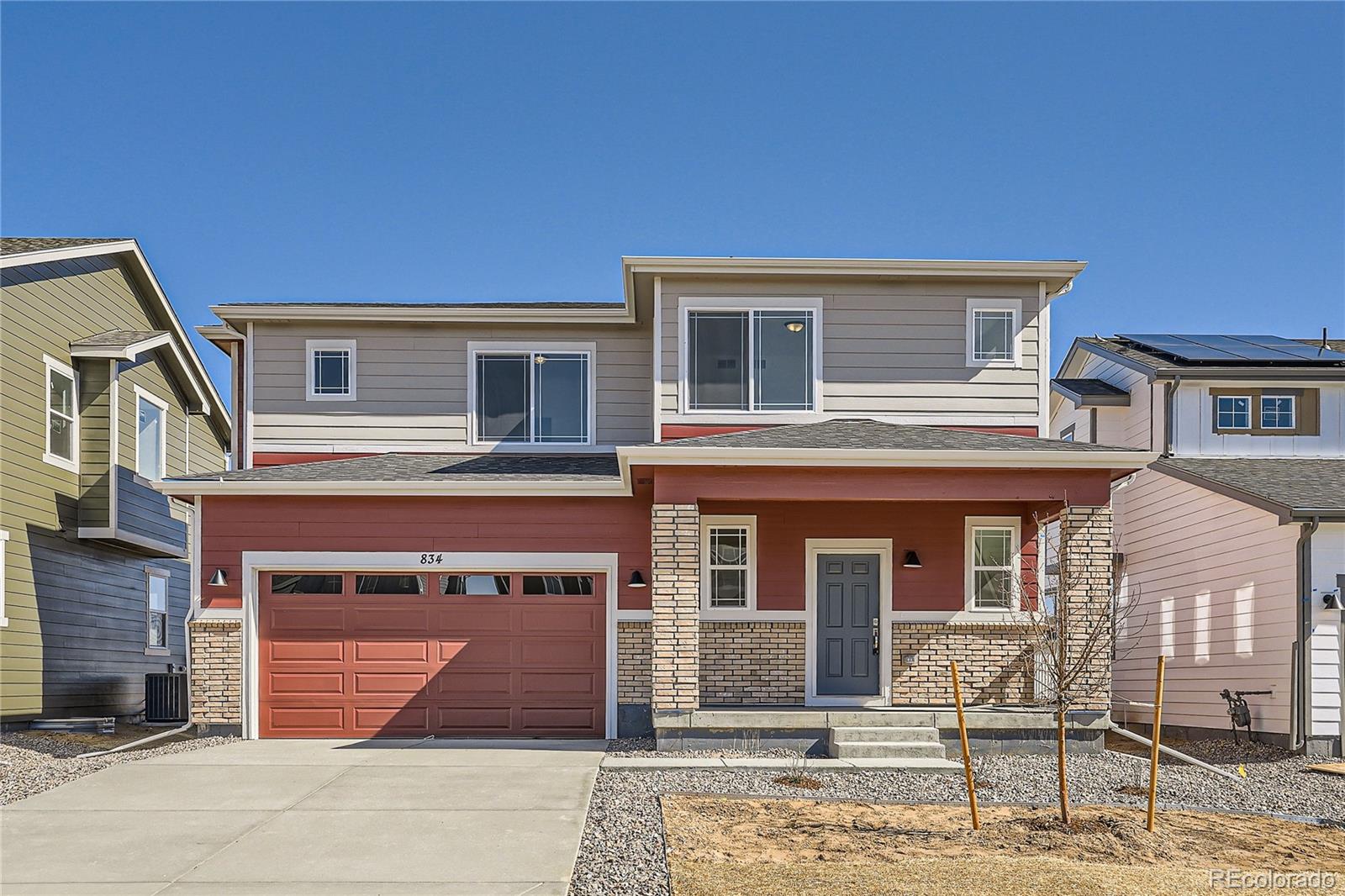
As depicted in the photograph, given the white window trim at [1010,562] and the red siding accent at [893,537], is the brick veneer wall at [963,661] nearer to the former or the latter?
the white window trim at [1010,562]

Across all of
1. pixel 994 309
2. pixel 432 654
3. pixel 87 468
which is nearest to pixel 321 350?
pixel 87 468

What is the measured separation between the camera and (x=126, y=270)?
58.3ft

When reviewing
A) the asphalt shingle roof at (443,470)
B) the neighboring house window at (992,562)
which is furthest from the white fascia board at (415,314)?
the neighboring house window at (992,562)

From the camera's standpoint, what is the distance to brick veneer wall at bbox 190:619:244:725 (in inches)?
539

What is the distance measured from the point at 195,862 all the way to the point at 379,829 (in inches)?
51.8

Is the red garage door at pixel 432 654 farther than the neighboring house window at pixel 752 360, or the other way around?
the neighboring house window at pixel 752 360

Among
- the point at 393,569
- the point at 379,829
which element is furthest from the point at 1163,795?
the point at 393,569

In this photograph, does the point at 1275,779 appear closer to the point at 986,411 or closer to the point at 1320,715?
the point at 1320,715

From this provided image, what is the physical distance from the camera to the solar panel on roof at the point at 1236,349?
16.8 metres

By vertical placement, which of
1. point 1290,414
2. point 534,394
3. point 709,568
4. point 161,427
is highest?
point 534,394

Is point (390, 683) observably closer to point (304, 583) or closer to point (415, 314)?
point (304, 583)

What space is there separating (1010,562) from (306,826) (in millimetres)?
9212

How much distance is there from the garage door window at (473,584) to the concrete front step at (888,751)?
4704 millimetres

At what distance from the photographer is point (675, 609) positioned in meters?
12.3
